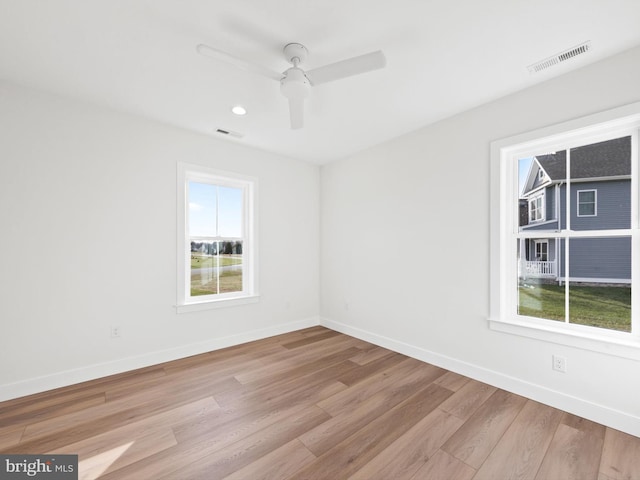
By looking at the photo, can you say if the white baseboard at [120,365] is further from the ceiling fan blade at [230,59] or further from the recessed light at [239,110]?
the ceiling fan blade at [230,59]

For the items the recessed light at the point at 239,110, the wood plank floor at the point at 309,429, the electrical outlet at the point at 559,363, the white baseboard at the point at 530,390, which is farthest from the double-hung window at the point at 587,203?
the recessed light at the point at 239,110

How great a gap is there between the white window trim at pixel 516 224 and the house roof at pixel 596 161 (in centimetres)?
5

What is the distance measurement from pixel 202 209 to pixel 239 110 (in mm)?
1373

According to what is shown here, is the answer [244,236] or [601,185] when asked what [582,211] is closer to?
[601,185]

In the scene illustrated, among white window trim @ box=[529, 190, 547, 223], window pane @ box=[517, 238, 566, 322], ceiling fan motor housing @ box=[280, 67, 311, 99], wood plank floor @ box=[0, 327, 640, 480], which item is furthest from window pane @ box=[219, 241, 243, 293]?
white window trim @ box=[529, 190, 547, 223]

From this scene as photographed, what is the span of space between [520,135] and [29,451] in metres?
4.23

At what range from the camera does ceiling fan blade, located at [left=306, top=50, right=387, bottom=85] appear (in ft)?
5.47

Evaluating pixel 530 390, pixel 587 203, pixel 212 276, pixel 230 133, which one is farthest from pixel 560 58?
pixel 212 276

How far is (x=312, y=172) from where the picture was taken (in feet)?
14.7

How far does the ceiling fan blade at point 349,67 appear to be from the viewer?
5.47 feet

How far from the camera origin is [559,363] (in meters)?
2.19

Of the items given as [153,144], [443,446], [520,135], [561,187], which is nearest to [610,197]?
[561,187]

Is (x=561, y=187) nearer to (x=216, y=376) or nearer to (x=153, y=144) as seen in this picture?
(x=216, y=376)

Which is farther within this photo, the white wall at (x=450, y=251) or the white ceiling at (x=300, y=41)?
the white wall at (x=450, y=251)
